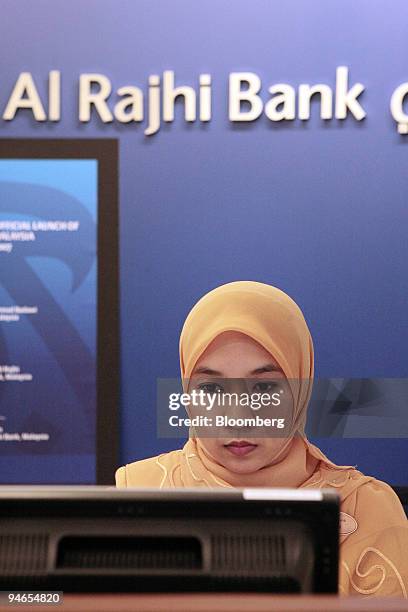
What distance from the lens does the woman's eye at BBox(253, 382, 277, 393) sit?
8.27 ft

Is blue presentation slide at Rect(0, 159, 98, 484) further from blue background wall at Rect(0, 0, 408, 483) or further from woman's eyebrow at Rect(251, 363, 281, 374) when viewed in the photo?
woman's eyebrow at Rect(251, 363, 281, 374)

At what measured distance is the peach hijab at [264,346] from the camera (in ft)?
8.27

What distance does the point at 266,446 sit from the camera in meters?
2.54

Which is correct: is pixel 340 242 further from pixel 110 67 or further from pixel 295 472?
pixel 110 67

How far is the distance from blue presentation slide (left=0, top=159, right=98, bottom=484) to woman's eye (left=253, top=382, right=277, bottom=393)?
59 centimetres

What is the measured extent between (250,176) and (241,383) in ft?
2.40

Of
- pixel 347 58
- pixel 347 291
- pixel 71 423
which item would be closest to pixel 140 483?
pixel 71 423

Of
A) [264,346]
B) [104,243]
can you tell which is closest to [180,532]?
[264,346]

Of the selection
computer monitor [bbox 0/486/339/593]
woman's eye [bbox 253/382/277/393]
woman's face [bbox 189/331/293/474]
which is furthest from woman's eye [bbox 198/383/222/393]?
computer monitor [bbox 0/486/339/593]

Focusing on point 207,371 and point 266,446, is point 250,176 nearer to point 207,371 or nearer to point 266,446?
point 207,371

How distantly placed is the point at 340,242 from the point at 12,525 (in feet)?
6.01

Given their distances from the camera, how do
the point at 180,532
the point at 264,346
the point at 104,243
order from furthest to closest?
the point at 104,243 < the point at 264,346 < the point at 180,532

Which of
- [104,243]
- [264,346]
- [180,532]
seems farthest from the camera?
[104,243]

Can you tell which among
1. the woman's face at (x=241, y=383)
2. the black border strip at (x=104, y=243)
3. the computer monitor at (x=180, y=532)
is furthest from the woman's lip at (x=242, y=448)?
the computer monitor at (x=180, y=532)
